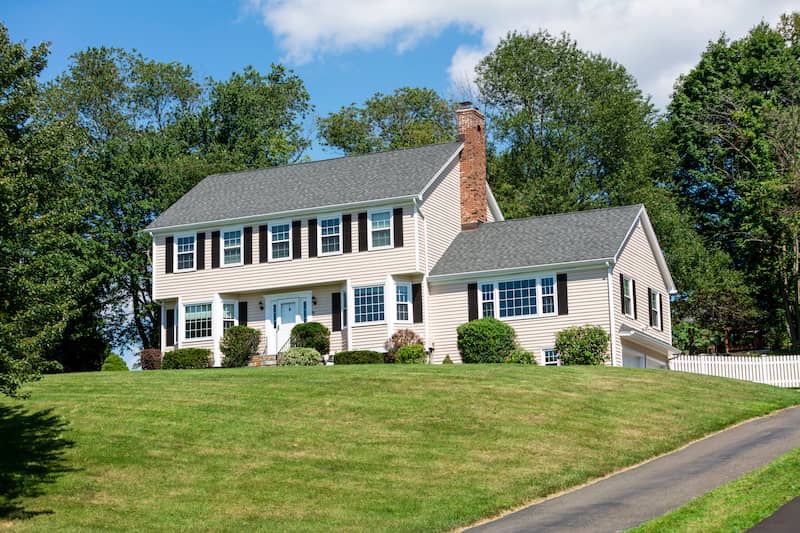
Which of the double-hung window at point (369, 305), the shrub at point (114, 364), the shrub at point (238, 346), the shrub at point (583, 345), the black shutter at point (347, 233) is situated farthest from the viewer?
the shrub at point (114, 364)

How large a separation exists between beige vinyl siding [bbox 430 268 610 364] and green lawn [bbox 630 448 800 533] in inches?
745

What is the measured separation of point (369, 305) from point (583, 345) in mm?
8059

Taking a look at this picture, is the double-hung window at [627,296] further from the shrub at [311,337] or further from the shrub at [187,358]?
the shrub at [187,358]

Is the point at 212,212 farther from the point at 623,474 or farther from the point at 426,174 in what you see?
the point at 623,474

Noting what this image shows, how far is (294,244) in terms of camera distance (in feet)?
136

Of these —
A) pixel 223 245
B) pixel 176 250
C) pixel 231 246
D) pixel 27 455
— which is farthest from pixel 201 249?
pixel 27 455

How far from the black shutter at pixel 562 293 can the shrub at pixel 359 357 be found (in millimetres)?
6631

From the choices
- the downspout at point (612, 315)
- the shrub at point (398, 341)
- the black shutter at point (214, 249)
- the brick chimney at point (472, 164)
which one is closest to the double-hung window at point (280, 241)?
the black shutter at point (214, 249)

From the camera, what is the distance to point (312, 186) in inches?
1710

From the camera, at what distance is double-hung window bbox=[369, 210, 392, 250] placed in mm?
39906

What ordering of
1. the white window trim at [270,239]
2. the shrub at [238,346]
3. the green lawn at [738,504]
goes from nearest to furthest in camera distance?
the green lawn at [738,504] → the shrub at [238,346] → the white window trim at [270,239]

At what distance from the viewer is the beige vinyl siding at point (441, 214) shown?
40.2 metres

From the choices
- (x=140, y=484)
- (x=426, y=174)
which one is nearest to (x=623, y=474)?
(x=140, y=484)

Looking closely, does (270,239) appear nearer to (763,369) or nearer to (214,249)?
(214,249)
